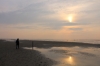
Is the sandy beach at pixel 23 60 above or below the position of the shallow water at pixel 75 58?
above

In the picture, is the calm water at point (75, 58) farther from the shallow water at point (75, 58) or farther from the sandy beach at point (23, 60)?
the sandy beach at point (23, 60)

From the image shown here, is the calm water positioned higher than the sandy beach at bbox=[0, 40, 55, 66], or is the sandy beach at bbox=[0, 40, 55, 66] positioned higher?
the sandy beach at bbox=[0, 40, 55, 66]

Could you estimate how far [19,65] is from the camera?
16516 millimetres

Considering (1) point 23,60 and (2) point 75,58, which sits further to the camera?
(2) point 75,58

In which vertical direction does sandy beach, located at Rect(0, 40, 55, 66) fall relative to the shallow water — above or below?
above

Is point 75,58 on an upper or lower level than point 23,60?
lower

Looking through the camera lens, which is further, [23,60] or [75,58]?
[75,58]

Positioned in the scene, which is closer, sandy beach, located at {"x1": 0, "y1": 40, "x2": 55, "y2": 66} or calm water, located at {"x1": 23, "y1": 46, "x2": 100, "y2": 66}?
sandy beach, located at {"x1": 0, "y1": 40, "x2": 55, "y2": 66}

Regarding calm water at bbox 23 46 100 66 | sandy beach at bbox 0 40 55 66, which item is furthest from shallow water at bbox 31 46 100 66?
sandy beach at bbox 0 40 55 66

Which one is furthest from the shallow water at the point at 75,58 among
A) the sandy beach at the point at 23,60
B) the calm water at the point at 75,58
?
the sandy beach at the point at 23,60

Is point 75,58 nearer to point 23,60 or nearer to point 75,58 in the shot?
point 75,58

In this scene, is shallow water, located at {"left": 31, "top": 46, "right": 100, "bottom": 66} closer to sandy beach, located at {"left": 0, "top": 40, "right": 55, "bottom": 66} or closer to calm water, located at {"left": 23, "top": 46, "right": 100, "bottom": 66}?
calm water, located at {"left": 23, "top": 46, "right": 100, "bottom": 66}

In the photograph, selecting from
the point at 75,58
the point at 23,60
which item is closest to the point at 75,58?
the point at 75,58

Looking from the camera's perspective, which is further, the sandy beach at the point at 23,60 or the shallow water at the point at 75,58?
the shallow water at the point at 75,58
